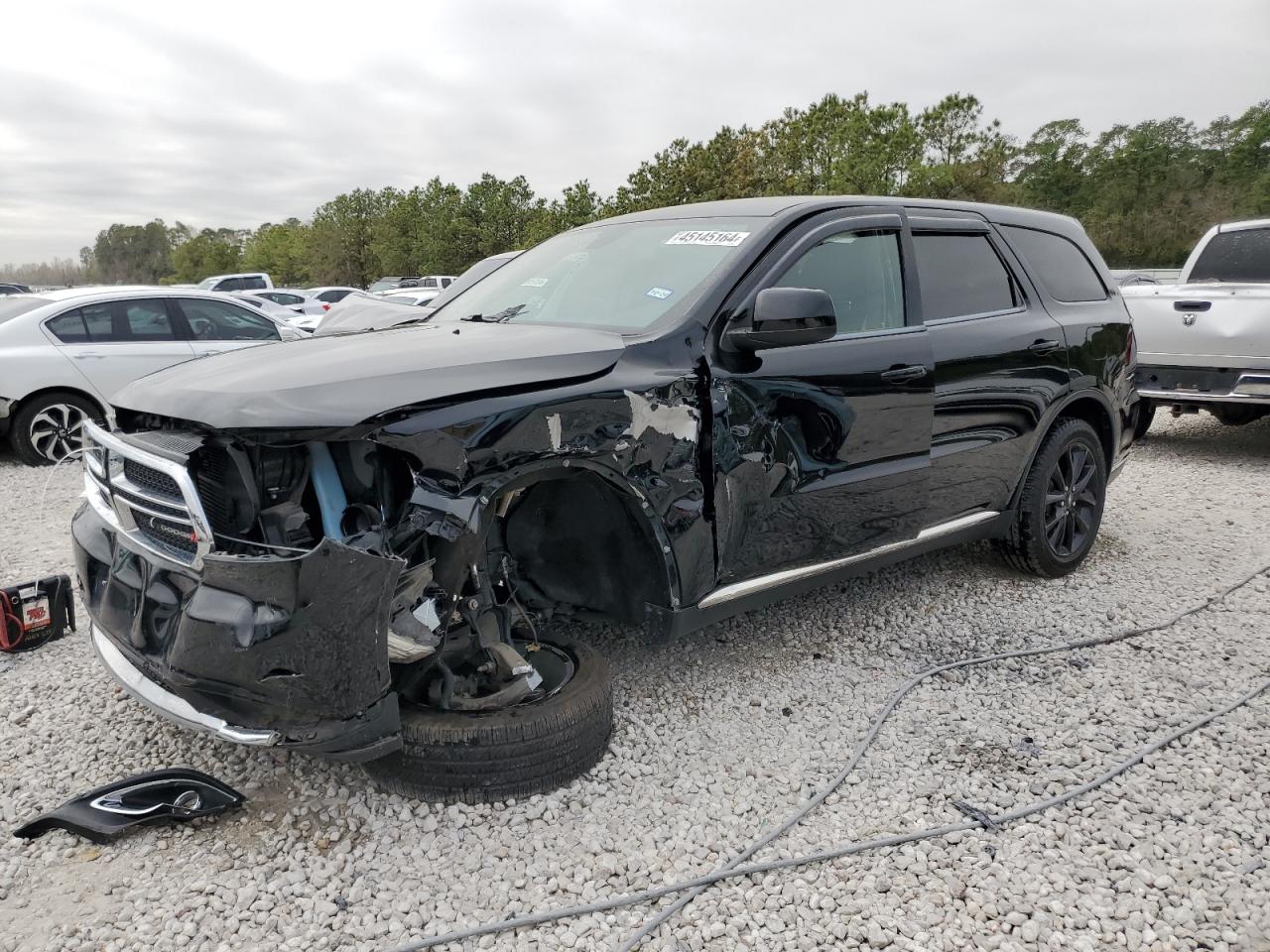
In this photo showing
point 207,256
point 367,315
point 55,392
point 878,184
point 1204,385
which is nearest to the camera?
point 367,315

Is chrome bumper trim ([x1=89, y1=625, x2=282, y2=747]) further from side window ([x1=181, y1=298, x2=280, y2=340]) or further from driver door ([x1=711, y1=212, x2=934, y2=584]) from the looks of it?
side window ([x1=181, y1=298, x2=280, y2=340])

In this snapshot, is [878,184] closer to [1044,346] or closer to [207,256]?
[1044,346]

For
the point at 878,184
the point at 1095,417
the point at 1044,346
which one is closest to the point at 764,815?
the point at 1044,346

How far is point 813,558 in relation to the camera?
341 cm

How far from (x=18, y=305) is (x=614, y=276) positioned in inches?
290

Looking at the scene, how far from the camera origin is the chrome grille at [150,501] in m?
2.28

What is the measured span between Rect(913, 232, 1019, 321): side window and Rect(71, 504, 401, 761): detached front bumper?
8.92 feet

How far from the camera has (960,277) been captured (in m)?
4.09

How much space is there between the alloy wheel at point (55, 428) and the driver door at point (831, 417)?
719 cm

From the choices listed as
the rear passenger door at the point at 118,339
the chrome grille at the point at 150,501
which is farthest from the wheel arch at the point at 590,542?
the rear passenger door at the point at 118,339

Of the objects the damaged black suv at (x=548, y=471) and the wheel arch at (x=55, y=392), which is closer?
the damaged black suv at (x=548, y=471)

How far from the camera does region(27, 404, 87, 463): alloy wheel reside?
791 centimetres

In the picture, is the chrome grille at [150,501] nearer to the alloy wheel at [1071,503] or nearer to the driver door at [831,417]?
the driver door at [831,417]

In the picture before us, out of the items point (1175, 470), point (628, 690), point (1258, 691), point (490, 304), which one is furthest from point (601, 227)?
point (1175, 470)
